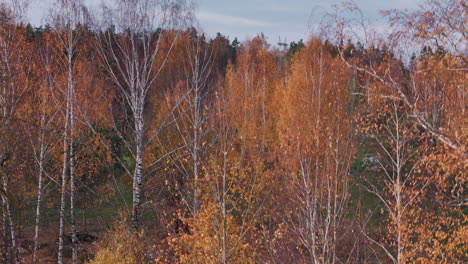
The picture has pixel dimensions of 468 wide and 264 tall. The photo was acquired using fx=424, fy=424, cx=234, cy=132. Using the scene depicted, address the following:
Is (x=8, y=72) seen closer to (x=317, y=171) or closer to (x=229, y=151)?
(x=229, y=151)

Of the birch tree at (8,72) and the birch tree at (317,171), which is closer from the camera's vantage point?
the birch tree at (317,171)

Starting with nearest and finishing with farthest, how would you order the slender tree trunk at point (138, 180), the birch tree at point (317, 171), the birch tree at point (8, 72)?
1. the birch tree at point (317, 171)
2. the slender tree trunk at point (138, 180)
3. the birch tree at point (8, 72)

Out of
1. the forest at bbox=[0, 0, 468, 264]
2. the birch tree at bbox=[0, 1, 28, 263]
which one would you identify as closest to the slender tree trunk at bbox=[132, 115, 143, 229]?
the forest at bbox=[0, 0, 468, 264]

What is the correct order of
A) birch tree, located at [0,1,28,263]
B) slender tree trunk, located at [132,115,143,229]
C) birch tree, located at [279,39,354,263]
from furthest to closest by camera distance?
1. birch tree, located at [0,1,28,263]
2. slender tree trunk, located at [132,115,143,229]
3. birch tree, located at [279,39,354,263]

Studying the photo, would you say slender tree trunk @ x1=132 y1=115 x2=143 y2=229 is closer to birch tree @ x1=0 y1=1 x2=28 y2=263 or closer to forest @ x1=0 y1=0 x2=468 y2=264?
forest @ x1=0 y1=0 x2=468 y2=264

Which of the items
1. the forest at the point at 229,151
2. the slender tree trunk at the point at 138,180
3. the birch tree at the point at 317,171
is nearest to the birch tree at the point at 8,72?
the forest at the point at 229,151

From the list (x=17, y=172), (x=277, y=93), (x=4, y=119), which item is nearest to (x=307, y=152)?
(x=4, y=119)

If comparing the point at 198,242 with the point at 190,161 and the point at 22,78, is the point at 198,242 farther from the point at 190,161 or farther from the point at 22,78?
the point at 22,78

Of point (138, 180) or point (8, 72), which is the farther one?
point (8, 72)

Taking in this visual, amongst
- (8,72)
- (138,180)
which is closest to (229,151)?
(138,180)

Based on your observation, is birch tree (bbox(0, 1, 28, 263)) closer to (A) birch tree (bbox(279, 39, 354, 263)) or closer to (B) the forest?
(B) the forest

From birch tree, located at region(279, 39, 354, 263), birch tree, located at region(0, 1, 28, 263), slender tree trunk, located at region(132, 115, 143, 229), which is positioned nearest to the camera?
birch tree, located at region(279, 39, 354, 263)

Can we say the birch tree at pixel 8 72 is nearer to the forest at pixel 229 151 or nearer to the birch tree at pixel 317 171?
the forest at pixel 229 151

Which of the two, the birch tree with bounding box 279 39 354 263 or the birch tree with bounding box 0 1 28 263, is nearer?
the birch tree with bounding box 279 39 354 263
